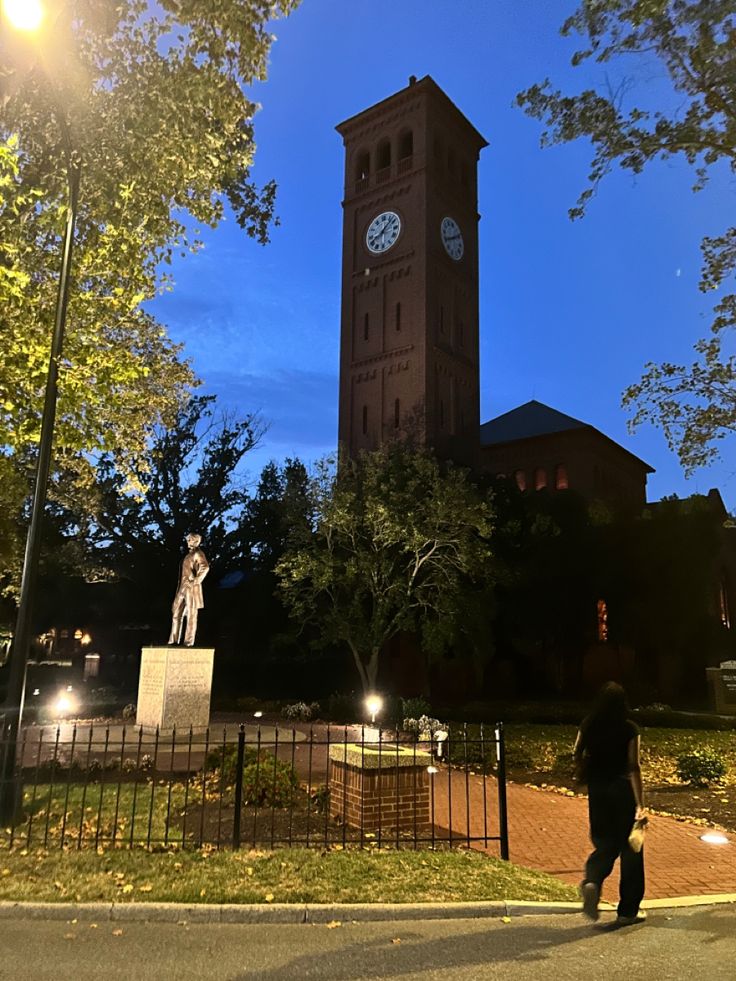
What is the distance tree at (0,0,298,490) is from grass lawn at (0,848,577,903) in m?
7.14

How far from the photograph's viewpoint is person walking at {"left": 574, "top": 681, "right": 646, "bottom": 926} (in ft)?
17.9

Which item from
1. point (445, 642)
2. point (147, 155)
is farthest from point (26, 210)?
point (445, 642)

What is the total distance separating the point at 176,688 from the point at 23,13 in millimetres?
11240

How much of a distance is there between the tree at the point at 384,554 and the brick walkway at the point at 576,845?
1463 centimetres

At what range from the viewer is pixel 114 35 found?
968cm

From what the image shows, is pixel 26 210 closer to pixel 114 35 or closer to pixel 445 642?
pixel 114 35

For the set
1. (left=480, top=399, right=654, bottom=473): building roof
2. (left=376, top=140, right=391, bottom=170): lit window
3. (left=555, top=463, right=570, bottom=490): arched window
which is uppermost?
(left=376, top=140, right=391, bottom=170): lit window

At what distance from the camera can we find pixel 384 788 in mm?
7836

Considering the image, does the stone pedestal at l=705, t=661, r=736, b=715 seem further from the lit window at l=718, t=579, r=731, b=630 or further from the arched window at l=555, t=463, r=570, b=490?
the arched window at l=555, t=463, r=570, b=490

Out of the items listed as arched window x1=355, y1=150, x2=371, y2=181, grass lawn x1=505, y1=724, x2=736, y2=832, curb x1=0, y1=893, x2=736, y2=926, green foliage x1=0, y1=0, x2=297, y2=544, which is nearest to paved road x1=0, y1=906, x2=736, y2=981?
curb x1=0, y1=893, x2=736, y2=926

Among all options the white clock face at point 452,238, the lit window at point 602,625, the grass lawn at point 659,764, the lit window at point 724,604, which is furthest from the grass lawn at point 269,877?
the white clock face at point 452,238

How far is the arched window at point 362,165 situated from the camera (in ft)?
167

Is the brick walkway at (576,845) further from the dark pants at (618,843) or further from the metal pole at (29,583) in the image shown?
the metal pole at (29,583)

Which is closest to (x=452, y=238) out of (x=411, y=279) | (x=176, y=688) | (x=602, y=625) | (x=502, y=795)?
(x=411, y=279)
